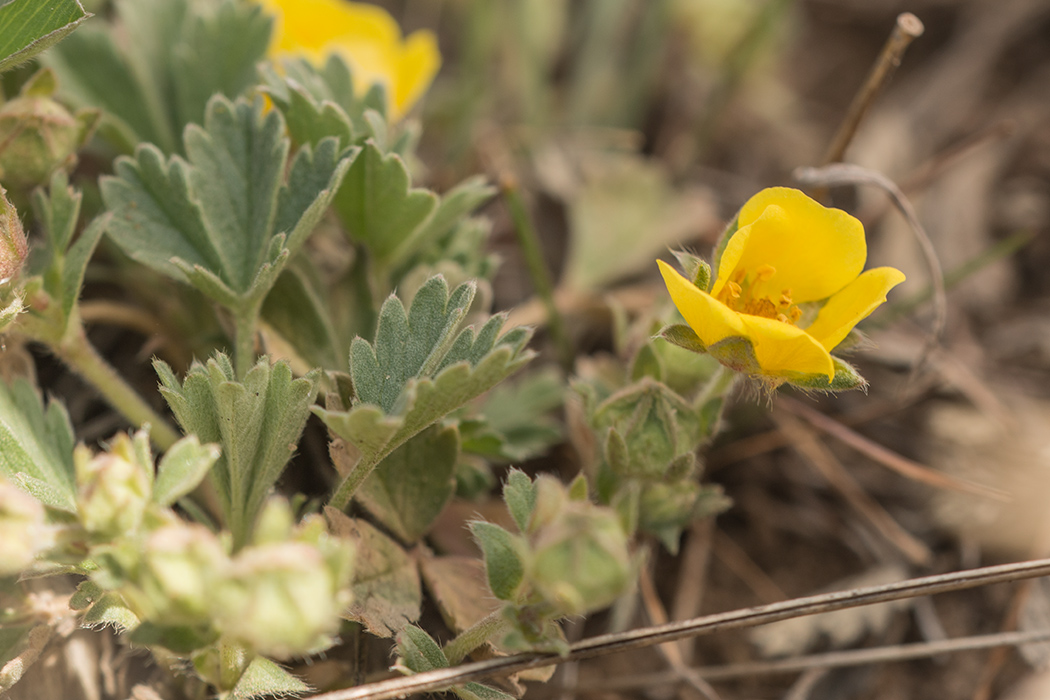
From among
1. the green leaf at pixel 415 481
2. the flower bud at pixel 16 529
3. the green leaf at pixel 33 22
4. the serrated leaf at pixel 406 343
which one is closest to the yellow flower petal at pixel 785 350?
the serrated leaf at pixel 406 343

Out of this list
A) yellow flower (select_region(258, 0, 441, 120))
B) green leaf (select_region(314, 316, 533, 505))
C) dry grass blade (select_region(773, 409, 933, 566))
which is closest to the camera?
green leaf (select_region(314, 316, 533, 505))

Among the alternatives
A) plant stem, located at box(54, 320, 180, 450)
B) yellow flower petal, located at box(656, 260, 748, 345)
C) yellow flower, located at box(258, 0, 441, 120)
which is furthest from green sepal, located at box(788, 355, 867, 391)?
yellow flower, located at box(258, 0, 441, 120)

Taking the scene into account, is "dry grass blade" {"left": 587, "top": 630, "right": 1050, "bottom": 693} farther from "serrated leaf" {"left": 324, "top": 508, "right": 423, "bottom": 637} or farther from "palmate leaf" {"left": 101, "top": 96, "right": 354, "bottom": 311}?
"palmate leaf" {"left": 101, "top": 96, "right": 354, "bottom": 311}

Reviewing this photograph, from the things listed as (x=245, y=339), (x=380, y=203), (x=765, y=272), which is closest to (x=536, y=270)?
(x=380, y=203)

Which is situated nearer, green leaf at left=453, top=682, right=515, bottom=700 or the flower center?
green leaf at left=453, top=682, right=515, bottom=700

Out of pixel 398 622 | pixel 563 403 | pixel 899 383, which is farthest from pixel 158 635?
pixel 899 383

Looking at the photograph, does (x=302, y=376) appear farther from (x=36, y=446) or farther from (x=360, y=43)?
(x=360, y=43)

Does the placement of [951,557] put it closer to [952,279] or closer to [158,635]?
[952,279]
